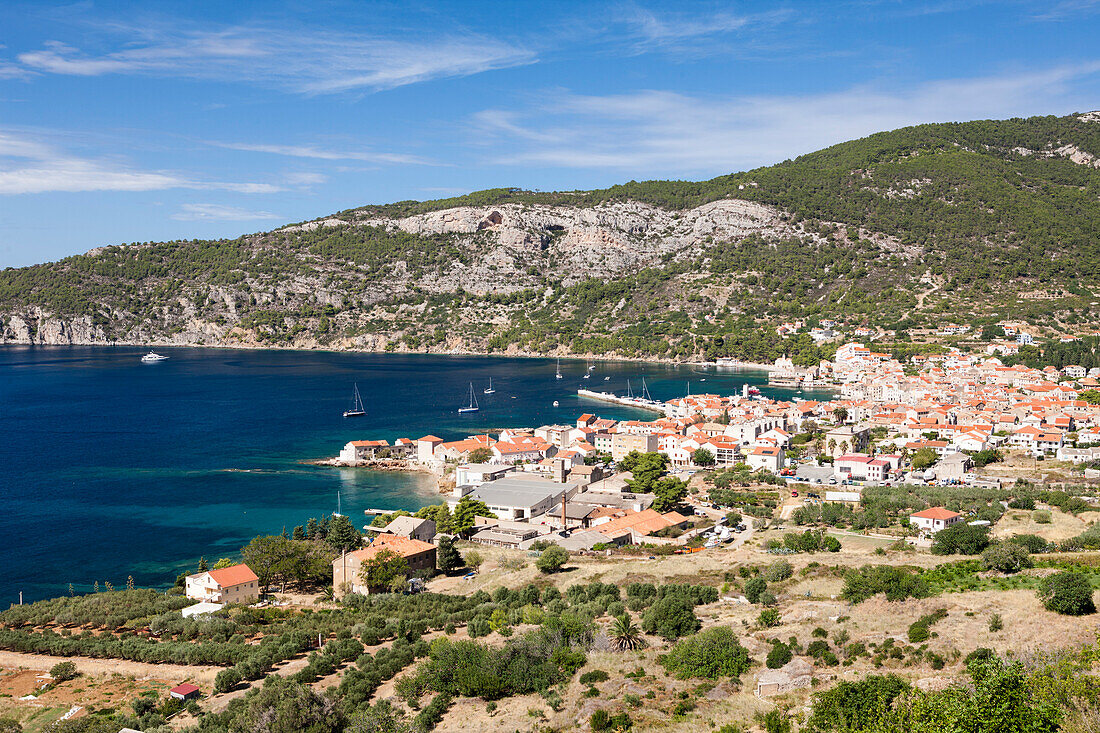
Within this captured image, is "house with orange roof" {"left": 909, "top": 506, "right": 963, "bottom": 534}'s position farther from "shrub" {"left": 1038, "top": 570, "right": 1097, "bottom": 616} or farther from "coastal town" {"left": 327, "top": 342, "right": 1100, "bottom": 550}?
"shrub" {"left": 1038, "top": 570, "right": 1097, "bottom": 616}

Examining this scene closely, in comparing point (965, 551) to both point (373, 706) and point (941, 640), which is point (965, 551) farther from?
point (373, 706)

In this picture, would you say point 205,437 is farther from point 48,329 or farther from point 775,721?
point 48,329

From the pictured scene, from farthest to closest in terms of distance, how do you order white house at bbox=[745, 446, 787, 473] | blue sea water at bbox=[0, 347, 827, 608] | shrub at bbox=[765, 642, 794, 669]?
white house at bbox=[745, 446, 787, 473]
blue sea water at bbox=[0, 347, 827, 608]
shrub at bbox=[765, 642, 794, 669]

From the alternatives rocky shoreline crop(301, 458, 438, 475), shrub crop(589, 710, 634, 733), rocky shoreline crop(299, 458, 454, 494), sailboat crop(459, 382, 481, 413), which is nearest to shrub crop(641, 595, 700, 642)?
shrub crop(589, 710, 634, 733)

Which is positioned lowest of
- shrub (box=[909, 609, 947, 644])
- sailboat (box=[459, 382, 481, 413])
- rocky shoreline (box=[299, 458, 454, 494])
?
rocky shoreline (box=[299, 458, 454, 494])

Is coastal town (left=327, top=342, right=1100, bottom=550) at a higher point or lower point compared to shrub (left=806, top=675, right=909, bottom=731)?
lower

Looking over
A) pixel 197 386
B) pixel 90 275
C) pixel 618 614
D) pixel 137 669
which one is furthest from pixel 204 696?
pixel 90 275
